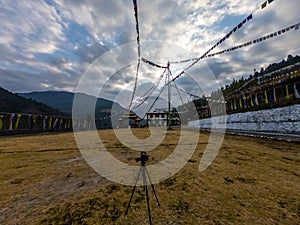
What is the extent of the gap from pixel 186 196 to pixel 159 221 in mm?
796

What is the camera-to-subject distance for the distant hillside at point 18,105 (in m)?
40.7

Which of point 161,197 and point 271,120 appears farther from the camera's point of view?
point 271,120

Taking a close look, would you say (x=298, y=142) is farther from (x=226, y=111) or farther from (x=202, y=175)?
(x=226, y=111)

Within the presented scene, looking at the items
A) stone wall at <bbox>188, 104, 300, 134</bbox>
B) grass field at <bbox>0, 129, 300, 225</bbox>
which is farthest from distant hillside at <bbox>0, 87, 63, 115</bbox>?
grass field at <bbox>0, 129, 300, 225</bbox>

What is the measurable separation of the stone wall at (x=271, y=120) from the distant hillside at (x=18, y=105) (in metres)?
45.8

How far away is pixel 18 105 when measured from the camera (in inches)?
1681

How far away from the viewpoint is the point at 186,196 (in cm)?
267

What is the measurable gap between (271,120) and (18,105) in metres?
53.9

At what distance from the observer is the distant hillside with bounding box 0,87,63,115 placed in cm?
4066

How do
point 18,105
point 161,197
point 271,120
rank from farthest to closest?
point 18,105
point 271,120
point 161,197

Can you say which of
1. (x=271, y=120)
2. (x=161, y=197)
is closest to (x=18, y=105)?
(x=161, y=197)

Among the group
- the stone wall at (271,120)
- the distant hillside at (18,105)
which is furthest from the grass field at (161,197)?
the distant hillside at (18,105)

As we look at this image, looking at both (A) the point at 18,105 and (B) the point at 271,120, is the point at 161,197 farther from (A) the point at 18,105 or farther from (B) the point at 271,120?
(A) the point at 18,105

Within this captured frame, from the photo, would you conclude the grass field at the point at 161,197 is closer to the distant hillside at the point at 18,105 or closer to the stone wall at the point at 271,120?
the stone wall at the point at 271,120
